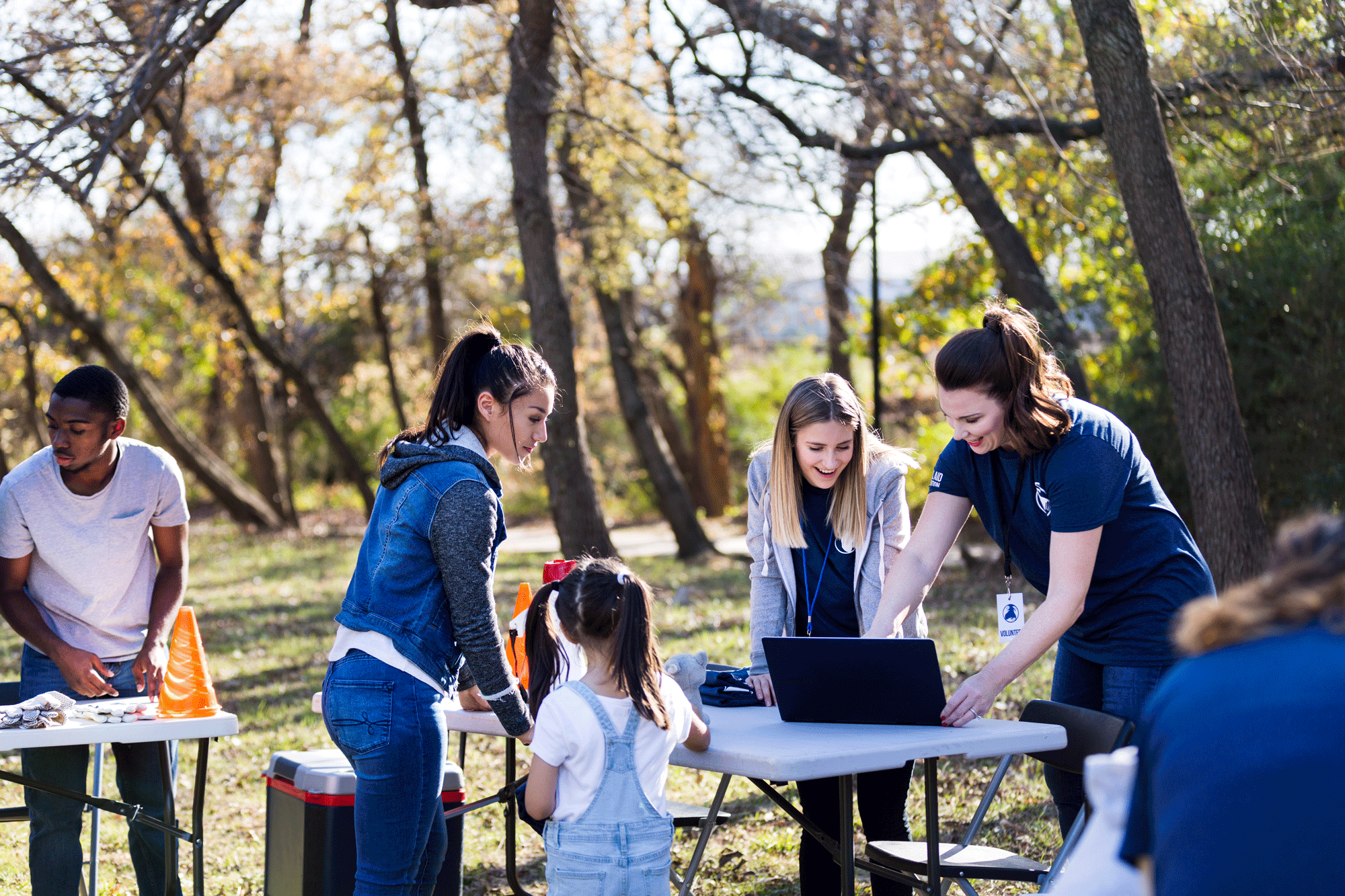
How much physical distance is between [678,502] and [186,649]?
1232 centimetres

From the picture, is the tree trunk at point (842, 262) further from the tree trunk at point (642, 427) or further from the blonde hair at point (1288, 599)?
the blonde hair at point (1288, 599)

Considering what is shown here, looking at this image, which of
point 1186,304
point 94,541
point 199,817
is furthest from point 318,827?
point 1186,304

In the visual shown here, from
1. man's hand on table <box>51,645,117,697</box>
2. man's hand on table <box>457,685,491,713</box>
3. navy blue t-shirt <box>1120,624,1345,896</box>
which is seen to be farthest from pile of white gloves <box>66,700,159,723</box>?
navy blue t-shirt <box>1120,624,1345,896</box>

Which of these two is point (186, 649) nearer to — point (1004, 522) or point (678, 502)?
point (1004, 522)

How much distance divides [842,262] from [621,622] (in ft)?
40.6

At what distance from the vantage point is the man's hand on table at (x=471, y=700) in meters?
3.29

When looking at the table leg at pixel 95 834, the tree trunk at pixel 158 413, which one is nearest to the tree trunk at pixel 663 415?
the tree trunk at pixel 158 413

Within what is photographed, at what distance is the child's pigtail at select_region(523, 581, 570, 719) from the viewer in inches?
124

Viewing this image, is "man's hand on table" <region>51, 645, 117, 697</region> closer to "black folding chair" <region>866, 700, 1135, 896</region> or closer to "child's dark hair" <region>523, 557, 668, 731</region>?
"child's dark hair" <region>523, 557, 668, 731</region>

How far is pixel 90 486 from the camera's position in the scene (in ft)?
12.2

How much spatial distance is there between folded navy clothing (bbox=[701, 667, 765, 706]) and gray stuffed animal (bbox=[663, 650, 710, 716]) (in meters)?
0.12

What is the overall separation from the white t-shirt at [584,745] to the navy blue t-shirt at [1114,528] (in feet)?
3.61

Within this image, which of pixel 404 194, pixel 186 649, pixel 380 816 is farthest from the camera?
pixel 404 194

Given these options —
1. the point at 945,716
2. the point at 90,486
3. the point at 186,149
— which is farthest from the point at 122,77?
the point at 186,149
